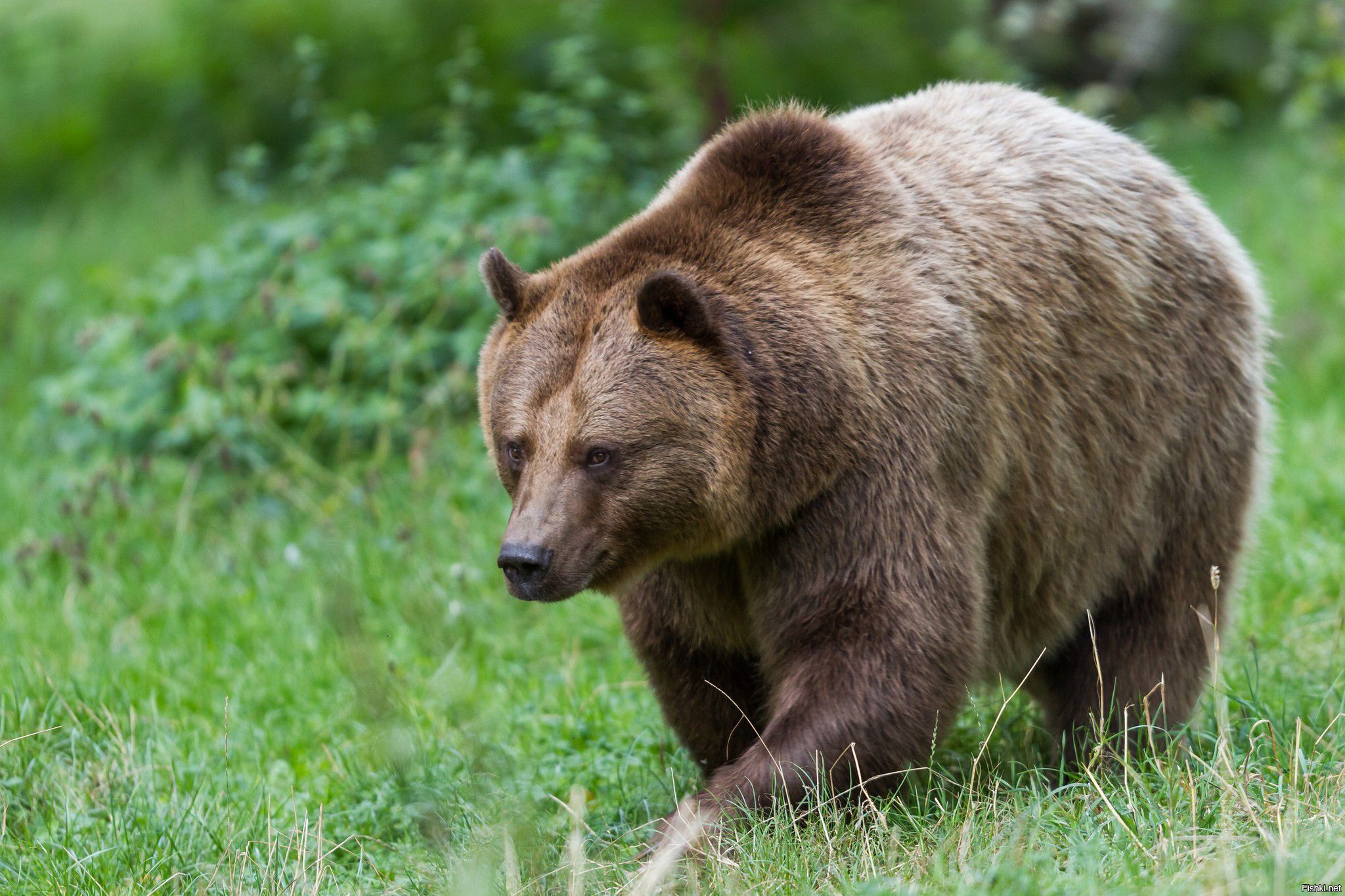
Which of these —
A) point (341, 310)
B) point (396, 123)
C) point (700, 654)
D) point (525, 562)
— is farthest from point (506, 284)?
point (396, 123)

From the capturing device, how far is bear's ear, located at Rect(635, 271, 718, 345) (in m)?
4.02

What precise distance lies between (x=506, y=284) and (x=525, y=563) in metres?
0.95

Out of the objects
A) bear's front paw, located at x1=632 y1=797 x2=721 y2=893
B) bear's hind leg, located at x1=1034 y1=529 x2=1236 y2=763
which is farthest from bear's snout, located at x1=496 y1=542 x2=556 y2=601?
bear's hind leg, located at x1=1034 y1=529 x2=1236 y2=763

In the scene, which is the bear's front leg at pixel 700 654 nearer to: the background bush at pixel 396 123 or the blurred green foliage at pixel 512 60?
the background bush at pixel 396 123

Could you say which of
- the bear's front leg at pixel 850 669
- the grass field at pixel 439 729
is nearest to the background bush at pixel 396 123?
the grass field at pixel 439 729

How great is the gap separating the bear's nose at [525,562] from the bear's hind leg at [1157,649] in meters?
2.08

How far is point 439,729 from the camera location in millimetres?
5227

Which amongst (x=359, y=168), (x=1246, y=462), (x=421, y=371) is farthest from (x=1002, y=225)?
(x=359, y=168)

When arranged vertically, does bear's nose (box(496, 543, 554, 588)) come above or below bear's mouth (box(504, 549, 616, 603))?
above

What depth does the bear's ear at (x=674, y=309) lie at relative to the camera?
4020 millimetres

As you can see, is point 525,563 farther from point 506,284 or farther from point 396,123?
point 396,123

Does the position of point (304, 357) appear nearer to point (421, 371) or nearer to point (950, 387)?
point (421, 371)

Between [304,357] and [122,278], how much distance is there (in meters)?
3.22

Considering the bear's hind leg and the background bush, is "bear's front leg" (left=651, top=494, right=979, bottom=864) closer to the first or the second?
the bear's hind leg
